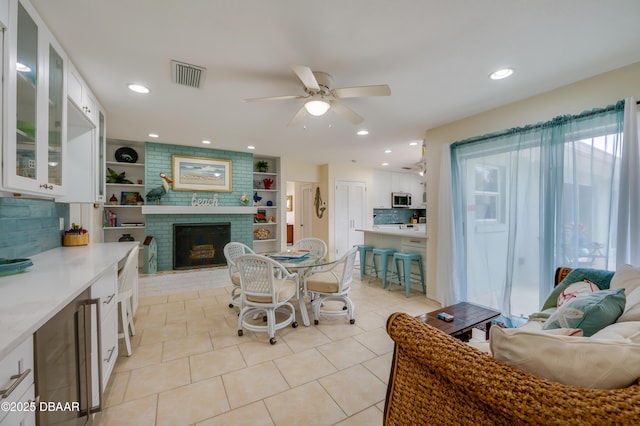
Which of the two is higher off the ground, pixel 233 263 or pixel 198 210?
pixel 198 210

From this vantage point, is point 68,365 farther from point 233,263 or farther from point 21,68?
point 233,263

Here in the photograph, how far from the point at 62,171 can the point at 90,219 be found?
7.07 ft

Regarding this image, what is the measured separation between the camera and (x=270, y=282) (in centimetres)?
237

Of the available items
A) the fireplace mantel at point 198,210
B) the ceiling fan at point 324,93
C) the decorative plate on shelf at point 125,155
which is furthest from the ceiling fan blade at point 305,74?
the decorative plate on shelf at point 125,155

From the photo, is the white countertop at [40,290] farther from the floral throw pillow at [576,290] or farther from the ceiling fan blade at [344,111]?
the floral throw pillow at [576,290]

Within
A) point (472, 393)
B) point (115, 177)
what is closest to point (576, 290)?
point (472, 393)

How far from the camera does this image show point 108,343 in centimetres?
173

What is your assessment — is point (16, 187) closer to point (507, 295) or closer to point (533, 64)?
point (533, 64)

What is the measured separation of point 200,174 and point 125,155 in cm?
135

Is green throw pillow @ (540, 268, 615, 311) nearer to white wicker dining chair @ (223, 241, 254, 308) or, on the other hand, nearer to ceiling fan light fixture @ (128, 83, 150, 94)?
white wicker dining chair @ (223, 241, 254, 308)

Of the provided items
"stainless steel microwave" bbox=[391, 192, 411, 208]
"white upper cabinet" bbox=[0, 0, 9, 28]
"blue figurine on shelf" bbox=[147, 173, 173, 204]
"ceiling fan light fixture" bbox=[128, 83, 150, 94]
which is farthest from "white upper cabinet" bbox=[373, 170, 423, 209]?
"white upper cabinet" bbox=[0, 0, 9, 28]

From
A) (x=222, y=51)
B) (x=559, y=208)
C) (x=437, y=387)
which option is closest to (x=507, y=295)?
(x=559, y=208)

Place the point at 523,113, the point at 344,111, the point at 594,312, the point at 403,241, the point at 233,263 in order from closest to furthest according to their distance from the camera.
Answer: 1. the point at 594,312
2. the point at 344,111
3. the point at 523,113
4. the point at 233,263
5. the point at 403,241

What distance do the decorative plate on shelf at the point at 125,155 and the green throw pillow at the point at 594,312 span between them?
6285 millimetres
